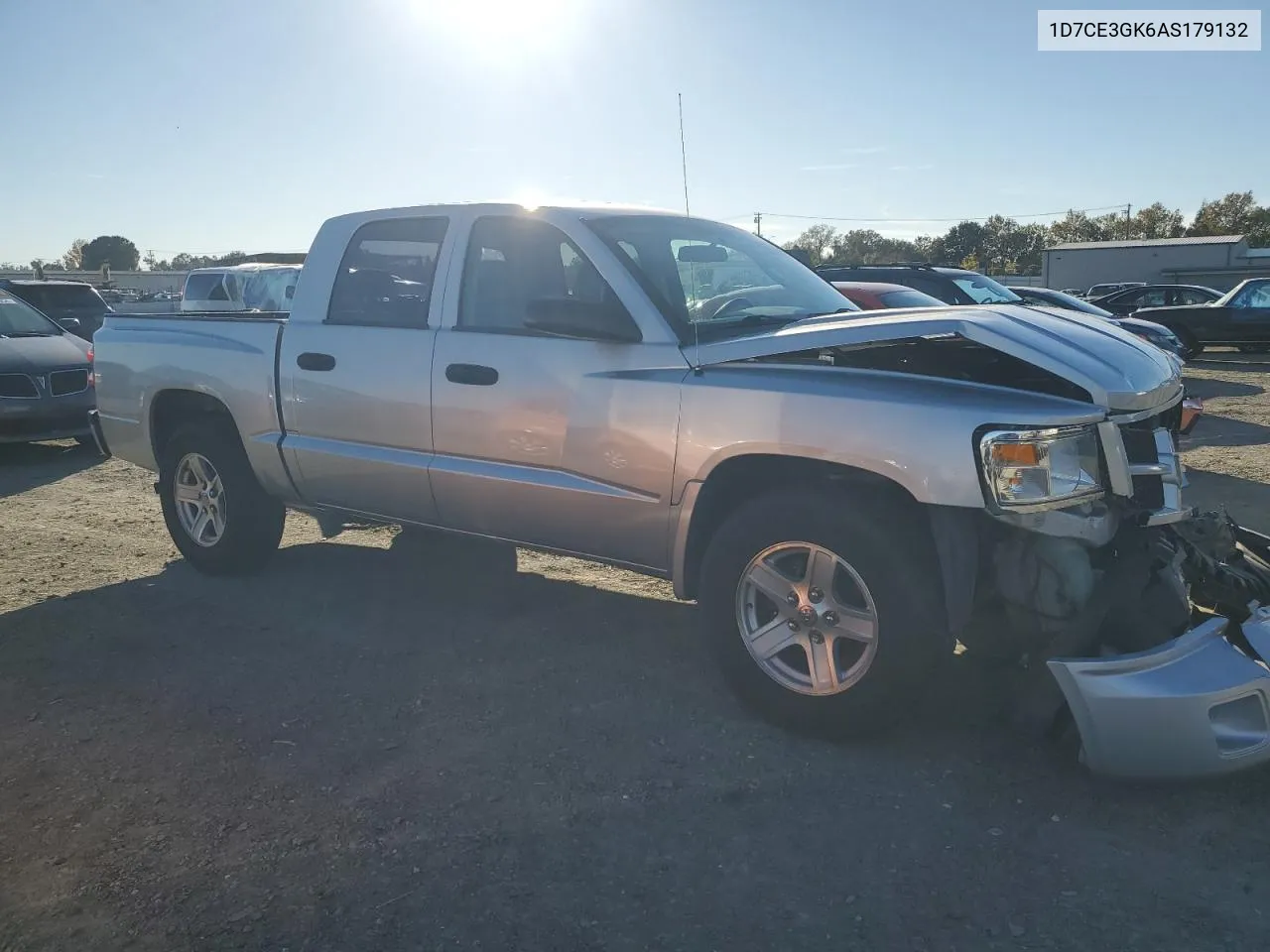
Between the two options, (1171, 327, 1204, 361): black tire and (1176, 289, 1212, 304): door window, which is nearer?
(1171, 327, 1204, 361): black tire

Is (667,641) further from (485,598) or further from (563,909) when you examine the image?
(563,909)

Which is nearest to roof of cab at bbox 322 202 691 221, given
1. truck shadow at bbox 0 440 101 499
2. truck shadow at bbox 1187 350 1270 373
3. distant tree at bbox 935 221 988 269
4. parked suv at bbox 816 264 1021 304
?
truck shadow at bbox 0 440 101 499

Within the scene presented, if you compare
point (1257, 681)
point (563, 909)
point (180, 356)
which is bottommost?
point (563, 909)

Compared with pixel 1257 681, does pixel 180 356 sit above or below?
above

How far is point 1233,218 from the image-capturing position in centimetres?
8719

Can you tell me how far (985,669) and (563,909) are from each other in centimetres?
227

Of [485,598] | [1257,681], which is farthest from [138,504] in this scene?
[1257,681]

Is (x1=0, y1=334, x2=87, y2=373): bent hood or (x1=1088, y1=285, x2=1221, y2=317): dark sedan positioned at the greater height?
(x1=0, y1=334, x2=87, y2=373): bent hood

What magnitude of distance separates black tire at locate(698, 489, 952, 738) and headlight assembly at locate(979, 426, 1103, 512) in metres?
0.34

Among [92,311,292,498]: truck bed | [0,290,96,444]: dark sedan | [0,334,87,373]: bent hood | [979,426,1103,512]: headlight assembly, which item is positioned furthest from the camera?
[0,334,87,373]: bent hood

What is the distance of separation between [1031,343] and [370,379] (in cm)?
293

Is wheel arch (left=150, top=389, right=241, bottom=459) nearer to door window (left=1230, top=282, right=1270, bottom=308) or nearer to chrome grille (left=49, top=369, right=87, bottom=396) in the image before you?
chrome grille (left=49, top=369, right=87, bottom=396)

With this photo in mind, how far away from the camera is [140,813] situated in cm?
334

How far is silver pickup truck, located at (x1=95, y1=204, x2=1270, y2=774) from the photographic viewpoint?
3.27m
